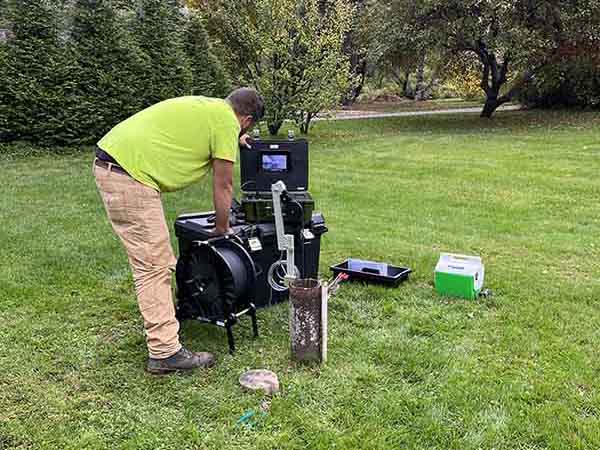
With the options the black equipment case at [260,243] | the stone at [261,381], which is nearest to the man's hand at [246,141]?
the black equipment case at [260,243]

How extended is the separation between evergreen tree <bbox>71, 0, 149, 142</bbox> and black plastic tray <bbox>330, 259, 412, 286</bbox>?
282 inches

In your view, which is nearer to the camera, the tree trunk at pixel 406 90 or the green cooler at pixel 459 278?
the green cooler at pixel 459 278

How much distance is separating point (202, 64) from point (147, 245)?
9.42m

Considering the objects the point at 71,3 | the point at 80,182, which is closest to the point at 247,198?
the point at 80,182

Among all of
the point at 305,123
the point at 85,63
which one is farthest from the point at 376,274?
the point at 305,123

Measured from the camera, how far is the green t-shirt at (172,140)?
2.48m

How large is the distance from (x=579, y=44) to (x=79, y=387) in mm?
12859

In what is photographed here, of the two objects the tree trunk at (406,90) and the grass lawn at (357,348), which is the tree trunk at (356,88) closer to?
the tree trunk at (406,90)

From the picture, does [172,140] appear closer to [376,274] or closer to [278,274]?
[278,274]

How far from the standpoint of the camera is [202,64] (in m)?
11.3

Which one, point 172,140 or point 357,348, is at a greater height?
point 172,140

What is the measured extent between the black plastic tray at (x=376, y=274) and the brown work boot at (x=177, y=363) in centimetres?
140

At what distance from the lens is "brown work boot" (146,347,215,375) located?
2637 millimetres

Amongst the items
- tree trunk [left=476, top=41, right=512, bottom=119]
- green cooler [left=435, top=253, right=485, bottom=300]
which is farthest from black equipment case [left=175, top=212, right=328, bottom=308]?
tree trunk [left=476, top=41, right=512, bottom=119]
